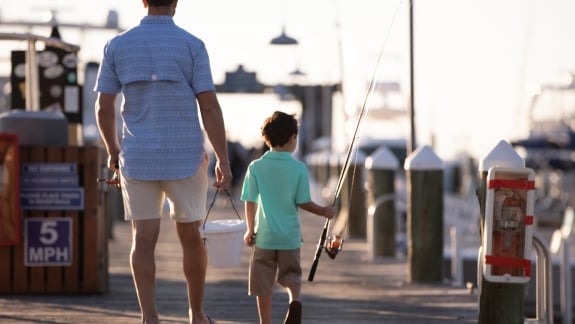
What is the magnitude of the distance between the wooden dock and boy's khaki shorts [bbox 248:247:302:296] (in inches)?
51.1

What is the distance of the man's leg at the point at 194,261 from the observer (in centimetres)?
836

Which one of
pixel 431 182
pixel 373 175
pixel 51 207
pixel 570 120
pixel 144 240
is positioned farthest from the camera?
pixel 570 120

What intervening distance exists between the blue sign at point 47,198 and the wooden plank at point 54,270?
0.06m

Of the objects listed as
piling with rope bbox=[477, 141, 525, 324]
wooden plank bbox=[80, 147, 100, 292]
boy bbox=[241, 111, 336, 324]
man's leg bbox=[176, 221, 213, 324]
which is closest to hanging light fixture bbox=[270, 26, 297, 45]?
wooden plank bbox=[80, 147, 100, 292]

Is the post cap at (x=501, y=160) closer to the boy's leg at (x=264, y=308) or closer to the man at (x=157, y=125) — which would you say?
the boy's leg at (x=264, y=308)

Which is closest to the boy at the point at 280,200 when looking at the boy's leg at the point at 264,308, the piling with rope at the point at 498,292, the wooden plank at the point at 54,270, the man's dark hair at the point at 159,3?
the boy's leg at the point at 264,308

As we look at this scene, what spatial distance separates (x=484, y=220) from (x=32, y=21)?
13512 mm

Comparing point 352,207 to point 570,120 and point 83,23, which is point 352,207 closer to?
point 83,23

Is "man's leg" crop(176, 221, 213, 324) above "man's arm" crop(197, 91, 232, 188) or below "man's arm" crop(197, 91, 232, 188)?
below

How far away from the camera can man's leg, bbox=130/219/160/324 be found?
8266mm

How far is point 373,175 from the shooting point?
61.4 feet

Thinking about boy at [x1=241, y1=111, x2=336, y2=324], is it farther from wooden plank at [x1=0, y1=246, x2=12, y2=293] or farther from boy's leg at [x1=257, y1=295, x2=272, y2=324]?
wooden plank at [x1=0, y1=246, x2=12, y2=293]

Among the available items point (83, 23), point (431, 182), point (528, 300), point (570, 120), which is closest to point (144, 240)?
point (431, 182)

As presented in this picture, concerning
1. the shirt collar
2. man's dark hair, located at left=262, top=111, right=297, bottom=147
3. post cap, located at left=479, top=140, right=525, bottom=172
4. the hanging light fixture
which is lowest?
post cap, located at left=479, top=140, right=525, bottom=172
